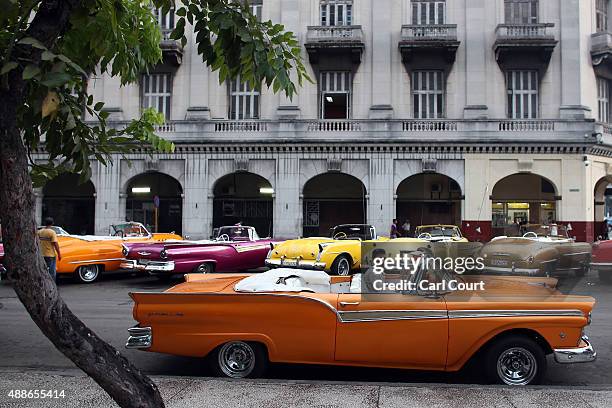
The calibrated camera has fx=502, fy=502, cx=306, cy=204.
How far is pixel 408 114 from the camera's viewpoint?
24.3 m

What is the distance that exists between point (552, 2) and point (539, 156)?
25.0 feet

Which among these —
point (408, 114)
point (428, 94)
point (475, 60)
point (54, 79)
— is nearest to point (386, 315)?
point (54, 79)

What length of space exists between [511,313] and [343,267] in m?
8.23

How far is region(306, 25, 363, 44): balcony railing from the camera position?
78.7 feet

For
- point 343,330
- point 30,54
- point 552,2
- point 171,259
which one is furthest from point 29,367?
point 552,2

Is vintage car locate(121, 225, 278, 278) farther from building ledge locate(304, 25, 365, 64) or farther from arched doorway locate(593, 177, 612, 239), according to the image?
arched doorway locate(593, 177, 612, 239)

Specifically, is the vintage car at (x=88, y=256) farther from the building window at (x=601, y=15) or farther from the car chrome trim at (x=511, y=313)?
the building window at (x=601, y=15)

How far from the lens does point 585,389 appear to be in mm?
4906

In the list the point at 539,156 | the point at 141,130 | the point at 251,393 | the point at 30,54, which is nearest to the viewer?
the point at 30,54

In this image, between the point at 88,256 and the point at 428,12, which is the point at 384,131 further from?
the point at 88,256

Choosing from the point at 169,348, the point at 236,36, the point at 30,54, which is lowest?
the point at 169,348

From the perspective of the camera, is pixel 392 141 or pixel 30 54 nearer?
pixel 30 54

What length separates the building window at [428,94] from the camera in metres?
24.4

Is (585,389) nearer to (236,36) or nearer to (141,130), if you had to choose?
(236,36)
